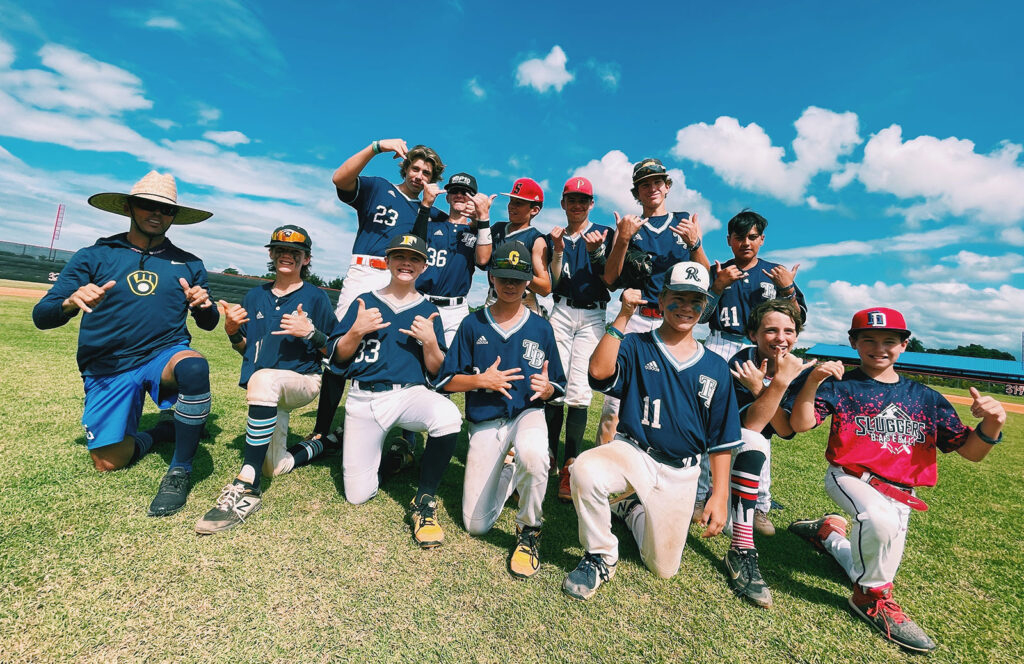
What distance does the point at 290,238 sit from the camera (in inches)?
145

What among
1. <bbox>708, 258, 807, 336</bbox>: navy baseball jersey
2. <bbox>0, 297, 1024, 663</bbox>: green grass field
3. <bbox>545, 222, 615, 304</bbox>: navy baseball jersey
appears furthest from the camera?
<bbox>545, 222, 615, 304</bbox>: navy baseball jersey

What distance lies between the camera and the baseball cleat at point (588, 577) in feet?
8.30

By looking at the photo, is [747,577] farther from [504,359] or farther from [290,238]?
[290,238]

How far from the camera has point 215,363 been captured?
26.8ft

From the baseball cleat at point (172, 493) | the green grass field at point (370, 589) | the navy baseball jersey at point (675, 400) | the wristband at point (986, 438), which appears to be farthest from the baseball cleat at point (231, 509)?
the wristband at point (986, 438)

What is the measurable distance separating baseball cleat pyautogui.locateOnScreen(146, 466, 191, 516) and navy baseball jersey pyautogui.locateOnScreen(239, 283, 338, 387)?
0.76m

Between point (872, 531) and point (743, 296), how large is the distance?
7.53 ft

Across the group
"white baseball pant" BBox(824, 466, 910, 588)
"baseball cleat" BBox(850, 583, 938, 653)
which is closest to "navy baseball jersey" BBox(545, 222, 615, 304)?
"white baseball pant" BBox(824, 466, 910, 588)

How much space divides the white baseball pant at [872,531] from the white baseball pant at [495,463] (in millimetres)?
1931

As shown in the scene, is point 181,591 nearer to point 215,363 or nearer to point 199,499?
point 199,499

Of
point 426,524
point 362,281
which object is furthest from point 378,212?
point 426,524

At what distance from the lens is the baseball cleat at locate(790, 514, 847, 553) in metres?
3.36

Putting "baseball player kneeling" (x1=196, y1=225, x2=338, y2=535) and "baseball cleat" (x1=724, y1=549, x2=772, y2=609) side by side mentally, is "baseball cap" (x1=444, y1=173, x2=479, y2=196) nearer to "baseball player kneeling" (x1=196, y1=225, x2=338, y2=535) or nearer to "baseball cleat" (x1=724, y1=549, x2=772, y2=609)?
"baseball player kneeling" (x1=196, y1=225, x2=338, y2=535)

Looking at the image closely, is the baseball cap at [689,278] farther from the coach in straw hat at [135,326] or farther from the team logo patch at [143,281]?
the team logo patch at [143,281]
